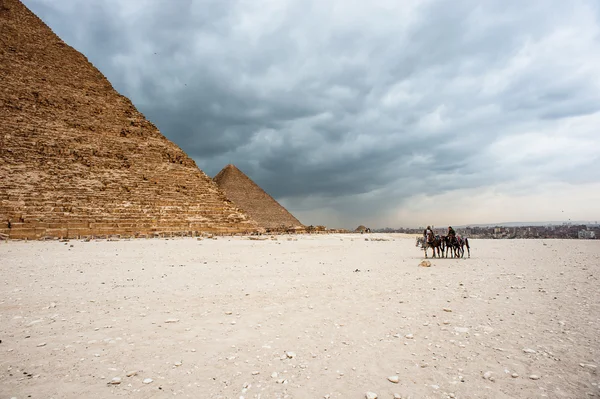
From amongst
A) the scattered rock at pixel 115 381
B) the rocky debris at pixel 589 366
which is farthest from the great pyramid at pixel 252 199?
the rocky debris at pixel 589 366

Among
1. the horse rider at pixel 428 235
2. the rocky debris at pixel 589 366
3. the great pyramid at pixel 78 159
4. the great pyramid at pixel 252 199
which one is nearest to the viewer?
the rocky debris at pixel 589 366

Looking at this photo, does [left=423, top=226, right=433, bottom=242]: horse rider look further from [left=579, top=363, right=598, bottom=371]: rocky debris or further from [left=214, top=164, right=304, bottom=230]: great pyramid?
[left=214, top=164, right=304, bottom=230]: great pyramid

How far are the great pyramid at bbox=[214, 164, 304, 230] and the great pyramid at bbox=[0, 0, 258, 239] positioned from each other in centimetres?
3066

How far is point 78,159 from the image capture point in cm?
3219

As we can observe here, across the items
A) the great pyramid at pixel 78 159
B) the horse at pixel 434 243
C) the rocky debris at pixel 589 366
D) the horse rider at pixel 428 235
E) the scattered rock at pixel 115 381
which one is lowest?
the scattered rock at pixel 115 381

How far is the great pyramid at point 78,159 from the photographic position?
26.1 metres

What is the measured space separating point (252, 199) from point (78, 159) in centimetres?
4430

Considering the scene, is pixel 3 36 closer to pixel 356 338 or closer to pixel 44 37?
pixel 44 37

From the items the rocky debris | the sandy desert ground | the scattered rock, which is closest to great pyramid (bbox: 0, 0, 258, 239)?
the sandy desert ground

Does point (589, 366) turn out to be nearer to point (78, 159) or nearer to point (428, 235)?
point (428, 235)

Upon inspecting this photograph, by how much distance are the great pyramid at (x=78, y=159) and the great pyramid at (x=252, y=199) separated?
3066cm

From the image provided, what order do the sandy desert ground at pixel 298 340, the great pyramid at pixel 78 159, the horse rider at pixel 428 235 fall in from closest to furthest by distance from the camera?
the sandy desert ground at pixel 298 340 < the horse rider at pixel 428 235 < the great pyramid at pixel 78 159

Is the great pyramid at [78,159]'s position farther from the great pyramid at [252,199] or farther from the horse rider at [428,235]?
the great pyramid at [252,199]

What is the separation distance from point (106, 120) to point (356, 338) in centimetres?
4527
